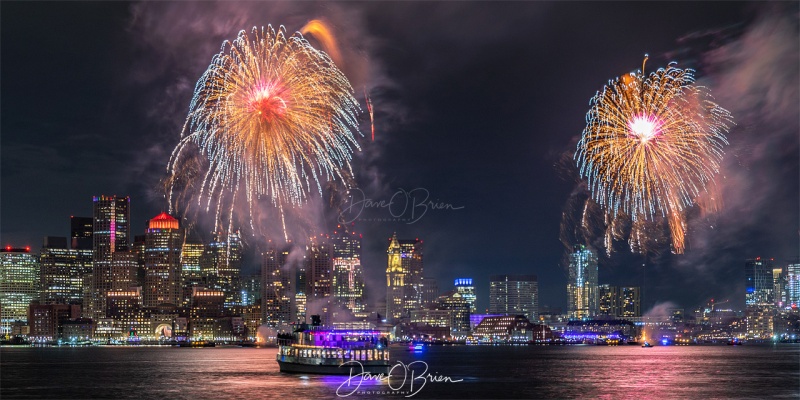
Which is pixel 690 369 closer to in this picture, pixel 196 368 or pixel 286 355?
pixel 286 355

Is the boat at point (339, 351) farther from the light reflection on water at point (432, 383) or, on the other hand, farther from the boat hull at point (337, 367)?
the light reflection on water at point (432, 383)

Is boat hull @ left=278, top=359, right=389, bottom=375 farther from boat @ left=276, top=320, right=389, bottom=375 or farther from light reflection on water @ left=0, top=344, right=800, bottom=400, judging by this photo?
light reflection on water @ left=0, top=344, right=800, bottom=400

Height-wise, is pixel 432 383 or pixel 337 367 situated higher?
pixel 337 367

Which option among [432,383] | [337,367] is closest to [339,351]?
[337,367]

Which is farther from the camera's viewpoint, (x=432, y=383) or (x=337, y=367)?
(x=337, y=367)

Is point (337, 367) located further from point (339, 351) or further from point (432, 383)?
point (432, 383)

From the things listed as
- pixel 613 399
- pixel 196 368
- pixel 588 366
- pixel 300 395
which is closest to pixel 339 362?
pixel 300 395

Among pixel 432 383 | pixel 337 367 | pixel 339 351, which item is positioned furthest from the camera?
pixel 337 367

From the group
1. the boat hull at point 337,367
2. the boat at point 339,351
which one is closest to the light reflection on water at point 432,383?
the boat hull at point 337,367
